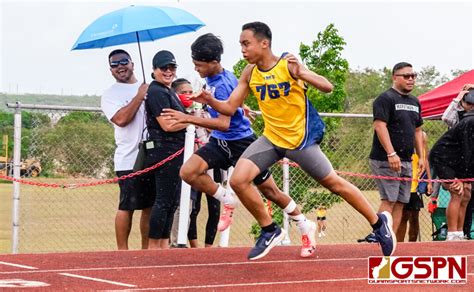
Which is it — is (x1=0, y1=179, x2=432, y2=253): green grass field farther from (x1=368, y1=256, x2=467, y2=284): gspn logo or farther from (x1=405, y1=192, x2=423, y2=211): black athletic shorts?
(x1=368, y1=256, x2=467, y2=284): gspn logo

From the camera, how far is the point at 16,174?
1244 cm

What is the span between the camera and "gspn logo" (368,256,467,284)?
8.36 meters

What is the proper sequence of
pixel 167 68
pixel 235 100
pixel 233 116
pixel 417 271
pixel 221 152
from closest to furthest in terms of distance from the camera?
1. pixel 417 271
2. pixel 235 100
3. pixel 221 152
4. pixel 233 116
5. pixel 167 68

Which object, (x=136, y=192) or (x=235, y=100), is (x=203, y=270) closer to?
(x=235, y=100)

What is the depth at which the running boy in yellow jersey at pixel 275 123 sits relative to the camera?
918 cm

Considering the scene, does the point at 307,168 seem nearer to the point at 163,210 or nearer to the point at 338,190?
the point at 338,190

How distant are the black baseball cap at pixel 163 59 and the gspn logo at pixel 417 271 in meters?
3.13

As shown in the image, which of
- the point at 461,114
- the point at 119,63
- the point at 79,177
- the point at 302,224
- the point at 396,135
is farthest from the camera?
the point at 461,114

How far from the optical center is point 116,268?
30.4ft

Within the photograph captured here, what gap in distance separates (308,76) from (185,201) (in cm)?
349

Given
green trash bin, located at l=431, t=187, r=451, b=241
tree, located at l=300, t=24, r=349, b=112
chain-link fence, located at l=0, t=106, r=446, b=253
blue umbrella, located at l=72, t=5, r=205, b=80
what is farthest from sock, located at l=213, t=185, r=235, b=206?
tree, located at l=300, t=24, r=349, b=112

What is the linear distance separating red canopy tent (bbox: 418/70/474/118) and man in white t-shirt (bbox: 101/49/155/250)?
6050 mm

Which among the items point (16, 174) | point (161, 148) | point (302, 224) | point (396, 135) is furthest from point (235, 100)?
point (16, 174)

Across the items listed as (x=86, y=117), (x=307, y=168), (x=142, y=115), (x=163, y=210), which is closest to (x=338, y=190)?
(x=307, y=168)
